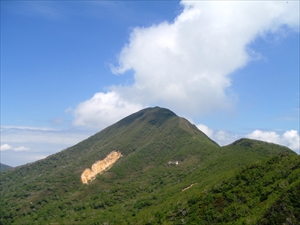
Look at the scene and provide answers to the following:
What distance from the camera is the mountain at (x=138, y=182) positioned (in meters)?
92.1

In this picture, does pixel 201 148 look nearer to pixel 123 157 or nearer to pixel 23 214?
pixel 123 157

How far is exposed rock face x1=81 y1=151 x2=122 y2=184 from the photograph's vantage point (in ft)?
533

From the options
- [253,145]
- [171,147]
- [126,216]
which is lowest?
[126,216]

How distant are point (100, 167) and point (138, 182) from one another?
43.1 meters

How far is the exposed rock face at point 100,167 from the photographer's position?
533 feet

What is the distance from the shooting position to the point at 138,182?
137 metres

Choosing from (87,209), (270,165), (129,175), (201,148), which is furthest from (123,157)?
(270,165)

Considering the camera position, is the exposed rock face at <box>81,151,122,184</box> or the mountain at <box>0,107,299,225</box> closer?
the mountain at <box>0,107,299,225</box>

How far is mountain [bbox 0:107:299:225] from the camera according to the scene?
92138 mm

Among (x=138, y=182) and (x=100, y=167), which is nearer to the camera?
(x=138, y=182)

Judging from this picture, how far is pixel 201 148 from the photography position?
15238 cm

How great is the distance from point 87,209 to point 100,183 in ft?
86.8

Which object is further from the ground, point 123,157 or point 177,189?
point 123,157

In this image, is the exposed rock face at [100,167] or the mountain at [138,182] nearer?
the mountain at [138,182]
